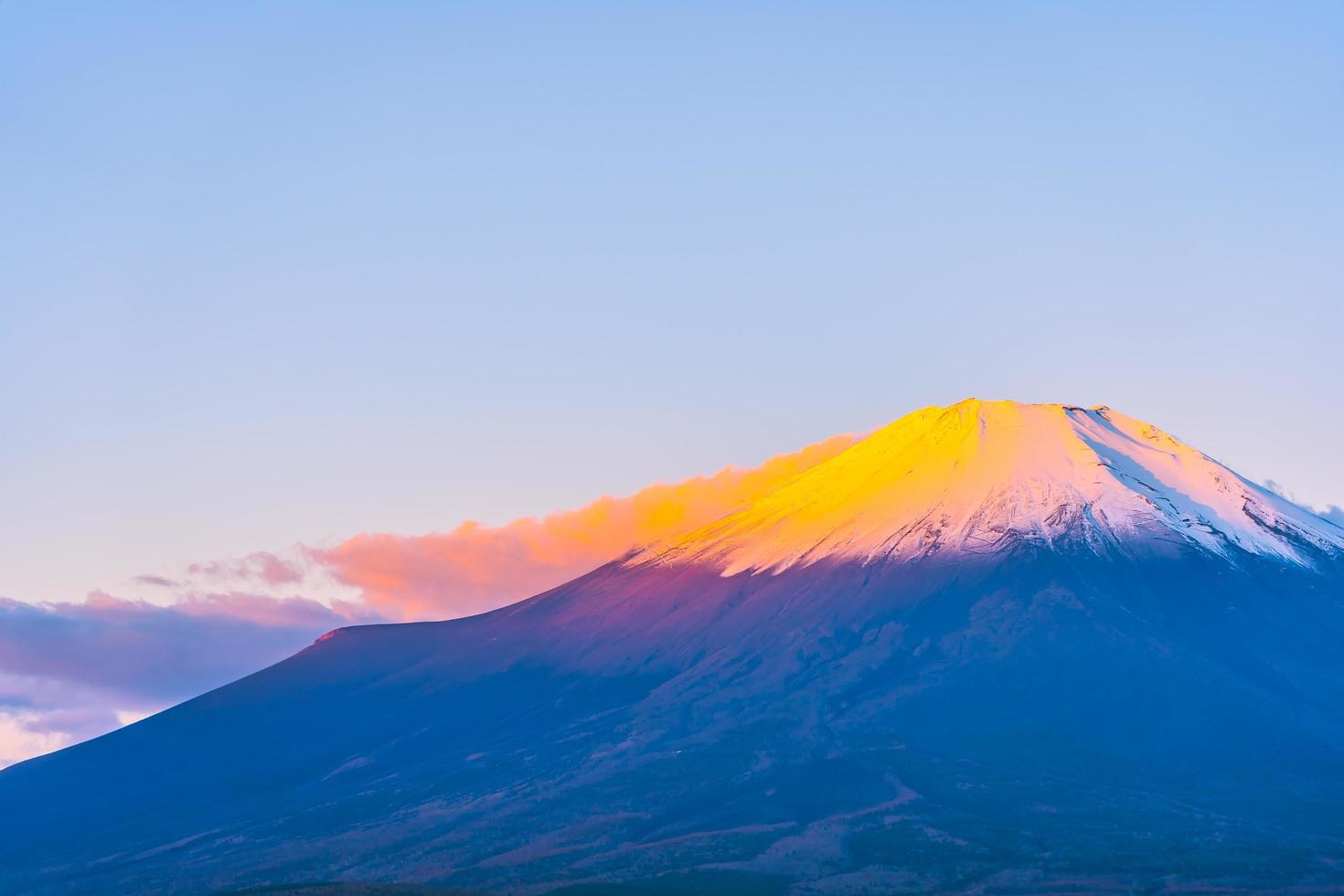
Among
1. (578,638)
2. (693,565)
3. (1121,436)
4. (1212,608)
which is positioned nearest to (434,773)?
(578,638)

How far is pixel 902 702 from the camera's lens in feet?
474

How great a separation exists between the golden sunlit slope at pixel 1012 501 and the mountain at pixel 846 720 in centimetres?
45

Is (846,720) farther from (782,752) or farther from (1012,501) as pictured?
(1012,501)

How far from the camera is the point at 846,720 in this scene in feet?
465

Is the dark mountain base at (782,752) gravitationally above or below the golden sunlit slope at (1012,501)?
below

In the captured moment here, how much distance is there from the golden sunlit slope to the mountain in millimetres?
455

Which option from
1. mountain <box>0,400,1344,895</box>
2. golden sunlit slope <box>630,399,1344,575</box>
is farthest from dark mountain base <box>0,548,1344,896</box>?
golden sunlit slope <box>630,399,1344,575</box>

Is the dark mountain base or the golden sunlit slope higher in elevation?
the golden sunlit slope

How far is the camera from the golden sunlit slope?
168 meters

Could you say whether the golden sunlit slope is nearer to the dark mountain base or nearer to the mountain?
the mountain

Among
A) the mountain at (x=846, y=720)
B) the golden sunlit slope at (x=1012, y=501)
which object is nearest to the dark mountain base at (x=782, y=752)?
the mountain at (x=846, y=720)

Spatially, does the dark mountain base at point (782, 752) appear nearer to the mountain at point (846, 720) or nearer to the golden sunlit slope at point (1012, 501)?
the mountain at point (846, 720)

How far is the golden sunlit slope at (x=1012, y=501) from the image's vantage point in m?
168

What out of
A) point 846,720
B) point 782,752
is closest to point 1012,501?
point 846,720
